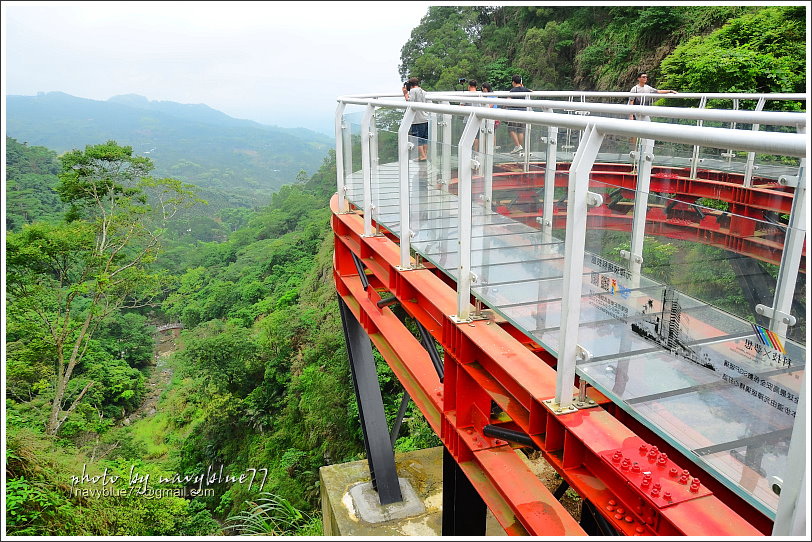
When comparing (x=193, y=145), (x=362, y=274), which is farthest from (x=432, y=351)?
(x=193, y=145)

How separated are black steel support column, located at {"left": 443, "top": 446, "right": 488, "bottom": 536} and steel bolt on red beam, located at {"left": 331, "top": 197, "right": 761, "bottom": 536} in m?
0.45

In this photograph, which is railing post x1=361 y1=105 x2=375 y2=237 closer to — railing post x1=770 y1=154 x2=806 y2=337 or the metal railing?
the metal railing

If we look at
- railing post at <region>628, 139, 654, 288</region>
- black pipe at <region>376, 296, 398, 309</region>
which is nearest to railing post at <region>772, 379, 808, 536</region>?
railing post at <region>628, 139, 654, 288</region>

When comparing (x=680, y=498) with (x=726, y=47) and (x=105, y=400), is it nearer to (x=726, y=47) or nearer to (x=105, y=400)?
(x=726, y=47)

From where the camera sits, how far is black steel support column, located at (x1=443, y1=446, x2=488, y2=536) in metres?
4.46

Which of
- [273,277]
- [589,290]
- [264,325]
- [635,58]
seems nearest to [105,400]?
[264,325]

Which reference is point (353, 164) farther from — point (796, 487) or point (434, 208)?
point (796, 487)

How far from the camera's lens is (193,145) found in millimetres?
133125

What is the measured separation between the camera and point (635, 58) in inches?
803

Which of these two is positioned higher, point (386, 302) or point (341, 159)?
point (341, 159)

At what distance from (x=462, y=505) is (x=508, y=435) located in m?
1.48

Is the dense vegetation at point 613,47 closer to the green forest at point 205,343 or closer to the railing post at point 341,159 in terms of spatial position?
the green forest at point 205,343

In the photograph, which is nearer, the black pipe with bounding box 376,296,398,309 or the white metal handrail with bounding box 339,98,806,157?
the white metal handrail with bounding box 339,98,806,157

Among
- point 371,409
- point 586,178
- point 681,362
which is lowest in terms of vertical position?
point 371,409
